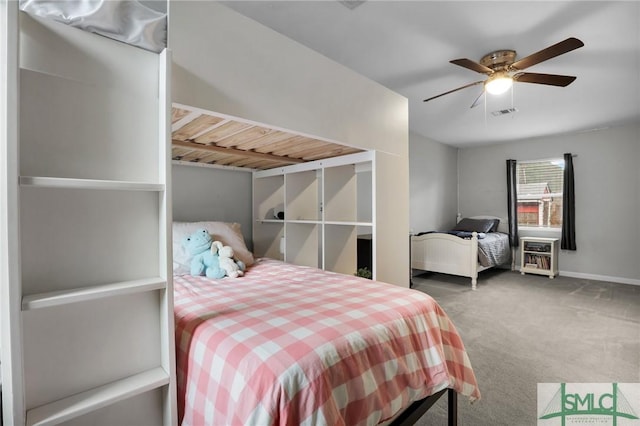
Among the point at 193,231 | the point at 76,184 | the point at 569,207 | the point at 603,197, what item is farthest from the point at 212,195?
the point at 603,197

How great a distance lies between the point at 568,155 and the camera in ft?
16.4

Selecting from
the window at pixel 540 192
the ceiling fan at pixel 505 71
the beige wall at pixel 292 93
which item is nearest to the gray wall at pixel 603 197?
the window at pixel 540 192

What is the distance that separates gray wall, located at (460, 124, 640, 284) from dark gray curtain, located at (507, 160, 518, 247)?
25 cm

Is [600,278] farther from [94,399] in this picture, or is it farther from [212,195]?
[94,399]

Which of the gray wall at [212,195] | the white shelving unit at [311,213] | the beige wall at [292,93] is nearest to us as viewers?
the beige wall at [292,93]

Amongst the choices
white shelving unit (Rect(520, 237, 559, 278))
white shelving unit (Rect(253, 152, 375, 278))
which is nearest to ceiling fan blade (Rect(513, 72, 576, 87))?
white shelving unit (Rect(253, 152, 375, 278))

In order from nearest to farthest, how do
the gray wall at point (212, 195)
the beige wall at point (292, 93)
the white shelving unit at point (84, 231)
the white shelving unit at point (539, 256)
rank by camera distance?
the white shelving unit at point (84, 231) < the beige wall at point (292, 93) < the gray wall at point (212, 195) < the white shelving unit at point (539, 256)

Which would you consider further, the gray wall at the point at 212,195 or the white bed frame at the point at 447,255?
the white bed frame at the point at 447,255

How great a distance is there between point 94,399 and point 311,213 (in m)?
2.21

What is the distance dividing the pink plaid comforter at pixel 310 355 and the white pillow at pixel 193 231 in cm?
45

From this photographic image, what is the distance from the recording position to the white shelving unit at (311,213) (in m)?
2.54

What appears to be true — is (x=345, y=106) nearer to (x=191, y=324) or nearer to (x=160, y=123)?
(x=160, y=123)

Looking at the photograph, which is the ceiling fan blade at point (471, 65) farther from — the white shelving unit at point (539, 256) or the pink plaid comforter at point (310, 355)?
the white shelving unit at point (539, 256)

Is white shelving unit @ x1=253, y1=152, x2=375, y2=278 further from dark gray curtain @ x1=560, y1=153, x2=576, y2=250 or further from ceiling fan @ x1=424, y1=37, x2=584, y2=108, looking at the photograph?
dark gray curtain @ x1=560, y1=153, x2=576, y2=250
